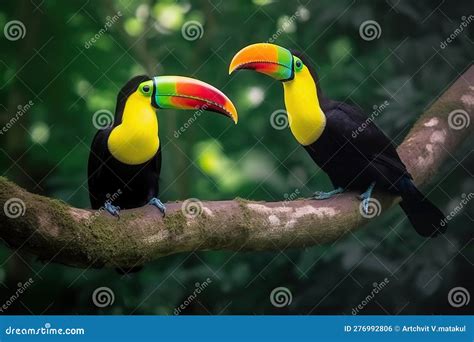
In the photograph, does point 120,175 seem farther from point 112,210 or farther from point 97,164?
point 112,210

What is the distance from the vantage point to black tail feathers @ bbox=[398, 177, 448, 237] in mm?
3166

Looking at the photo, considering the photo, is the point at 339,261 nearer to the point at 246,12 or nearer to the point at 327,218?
the point at 327,218

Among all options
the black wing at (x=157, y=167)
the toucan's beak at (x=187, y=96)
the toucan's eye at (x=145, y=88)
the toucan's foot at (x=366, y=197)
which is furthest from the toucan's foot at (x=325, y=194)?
the toucan's eye at (x=145, y=88)

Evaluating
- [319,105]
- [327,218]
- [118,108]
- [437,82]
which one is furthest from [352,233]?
[118,108]

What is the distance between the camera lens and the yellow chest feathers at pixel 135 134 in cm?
292

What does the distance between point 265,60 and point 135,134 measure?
63cm

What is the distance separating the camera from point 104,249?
237 cm

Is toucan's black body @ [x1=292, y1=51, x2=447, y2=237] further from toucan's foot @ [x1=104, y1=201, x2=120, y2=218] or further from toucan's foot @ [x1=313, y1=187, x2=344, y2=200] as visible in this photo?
toucan's foot @ [x1=104, y1=201, x2=120, y2=218]

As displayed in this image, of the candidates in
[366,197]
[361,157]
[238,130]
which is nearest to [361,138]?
[361,157]

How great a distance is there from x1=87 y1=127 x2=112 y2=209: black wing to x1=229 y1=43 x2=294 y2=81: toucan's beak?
577 mm

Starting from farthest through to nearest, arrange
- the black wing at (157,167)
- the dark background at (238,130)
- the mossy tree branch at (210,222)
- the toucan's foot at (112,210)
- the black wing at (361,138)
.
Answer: the dark background at (238,130) < the black wing at (361,138) < the black wing at (157,167) < the toucan's foot at (112,210) < the mossy tree branch at (210,222)

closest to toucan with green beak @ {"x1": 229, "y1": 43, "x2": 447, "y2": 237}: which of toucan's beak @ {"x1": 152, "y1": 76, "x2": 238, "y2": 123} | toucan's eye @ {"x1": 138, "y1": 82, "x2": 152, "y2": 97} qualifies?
toucan's beak @ {"x1": 152, "y1": 76, "x2": 238, "y2": 123}

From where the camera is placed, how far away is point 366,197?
3139 millimetres

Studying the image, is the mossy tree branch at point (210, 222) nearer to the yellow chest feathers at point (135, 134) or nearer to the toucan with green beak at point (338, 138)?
the toucan with green beak at point (338, 138)
